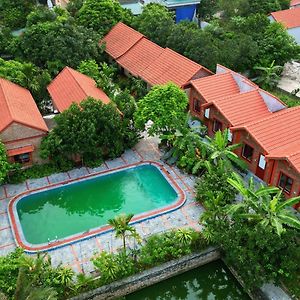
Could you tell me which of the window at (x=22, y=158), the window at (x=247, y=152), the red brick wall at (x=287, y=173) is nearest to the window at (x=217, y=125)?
the window at (x=247, y=152)

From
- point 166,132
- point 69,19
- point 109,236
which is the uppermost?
point 69,19

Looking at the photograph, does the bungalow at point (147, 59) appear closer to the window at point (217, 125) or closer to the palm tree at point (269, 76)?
the window at point (217, 125)

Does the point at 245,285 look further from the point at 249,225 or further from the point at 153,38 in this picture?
the point at 153,38

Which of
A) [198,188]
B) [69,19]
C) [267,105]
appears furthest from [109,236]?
[69,19]

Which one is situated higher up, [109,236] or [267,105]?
[267,105]

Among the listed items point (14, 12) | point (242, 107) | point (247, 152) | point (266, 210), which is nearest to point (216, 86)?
point (242, 107)

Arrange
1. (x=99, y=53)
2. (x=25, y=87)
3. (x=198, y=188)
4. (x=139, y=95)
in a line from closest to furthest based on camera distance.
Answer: (x=198, y=188) < (x=25, y=87) < (x=139, y=95) < (x=99, y=53)

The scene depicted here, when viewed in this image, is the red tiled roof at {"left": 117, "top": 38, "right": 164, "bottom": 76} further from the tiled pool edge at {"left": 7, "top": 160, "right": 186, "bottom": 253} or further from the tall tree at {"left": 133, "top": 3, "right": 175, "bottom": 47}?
the tiled pool edge at {"left": 7, "top": 160, "right": 186, "bottom": 253}

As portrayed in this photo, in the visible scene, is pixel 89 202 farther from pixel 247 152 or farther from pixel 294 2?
pixel 294 2
